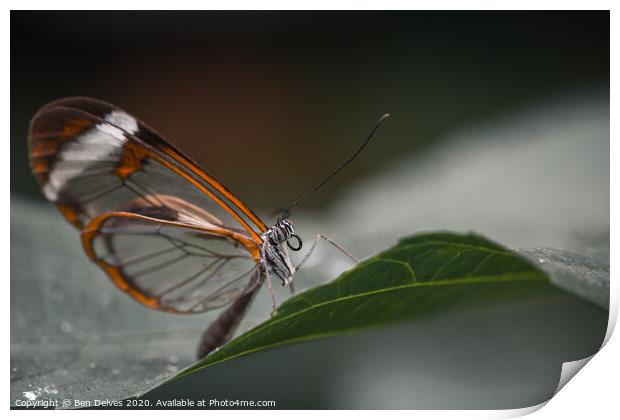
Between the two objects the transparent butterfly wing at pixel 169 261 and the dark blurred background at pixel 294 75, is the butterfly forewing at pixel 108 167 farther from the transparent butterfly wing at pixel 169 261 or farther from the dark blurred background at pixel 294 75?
the dark blurred background at pixel 294 75

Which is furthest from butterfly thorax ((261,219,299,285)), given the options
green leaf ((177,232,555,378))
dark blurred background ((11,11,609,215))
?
dark blurred background ((11,11,609,215))

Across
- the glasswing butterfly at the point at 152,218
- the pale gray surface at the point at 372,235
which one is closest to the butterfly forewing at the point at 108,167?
the glasswing butterfly at the point at 152,218

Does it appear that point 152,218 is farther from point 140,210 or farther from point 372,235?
point 372,235

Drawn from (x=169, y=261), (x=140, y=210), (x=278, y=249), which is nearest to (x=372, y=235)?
(x=278, y=249)

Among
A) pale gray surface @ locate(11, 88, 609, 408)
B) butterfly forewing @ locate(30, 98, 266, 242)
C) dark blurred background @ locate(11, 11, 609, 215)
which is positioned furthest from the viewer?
dark blurred background @ locate(11, 11, 609, 215)

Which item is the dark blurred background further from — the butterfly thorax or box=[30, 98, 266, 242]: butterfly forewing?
the butterfly thorax
